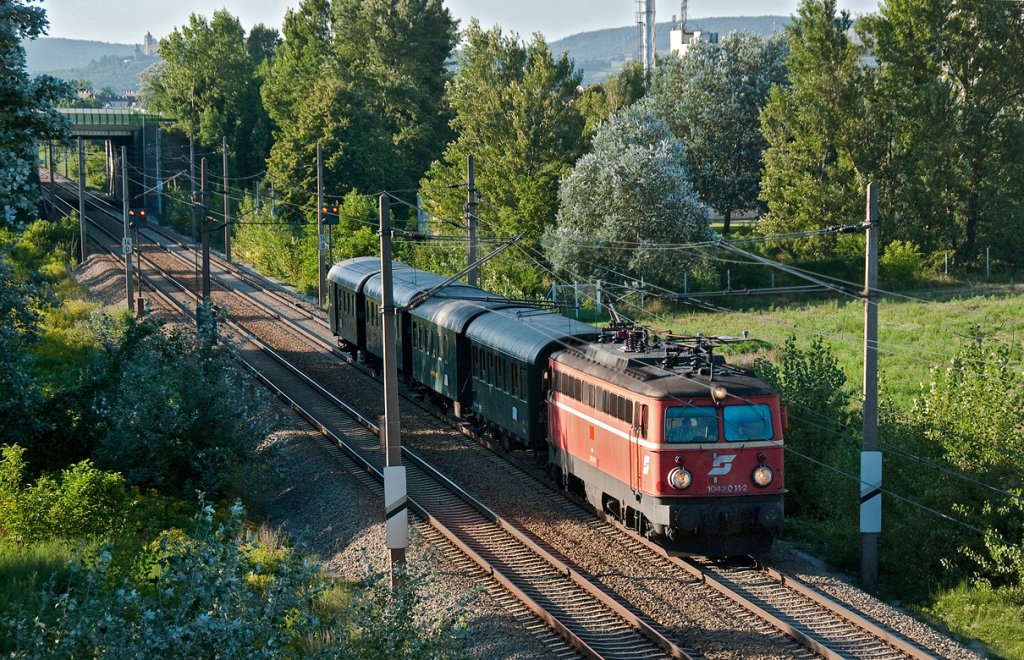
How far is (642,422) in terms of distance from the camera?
60.7 feet

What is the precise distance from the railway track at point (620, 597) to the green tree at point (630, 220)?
952 inches

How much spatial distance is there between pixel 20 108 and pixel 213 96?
77367 millimetres

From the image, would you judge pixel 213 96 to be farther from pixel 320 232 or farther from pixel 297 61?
pixel 320 232

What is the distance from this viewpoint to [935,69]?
174ft

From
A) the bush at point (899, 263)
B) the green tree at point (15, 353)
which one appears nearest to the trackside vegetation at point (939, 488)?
the green tree at point (15, 353)

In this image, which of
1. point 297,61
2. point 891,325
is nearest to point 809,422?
point 891,325

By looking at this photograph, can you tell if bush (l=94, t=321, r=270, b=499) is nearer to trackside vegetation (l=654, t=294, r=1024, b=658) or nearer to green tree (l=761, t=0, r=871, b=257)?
trackside vegetation (l=654, t=294, r=1024, b=658)

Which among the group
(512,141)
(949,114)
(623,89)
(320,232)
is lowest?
(320,232)

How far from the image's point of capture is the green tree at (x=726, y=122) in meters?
64.6

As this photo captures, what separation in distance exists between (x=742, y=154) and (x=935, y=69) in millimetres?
13680

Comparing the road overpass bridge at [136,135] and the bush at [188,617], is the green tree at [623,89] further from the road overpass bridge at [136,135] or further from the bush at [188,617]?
the bush at [188,617]

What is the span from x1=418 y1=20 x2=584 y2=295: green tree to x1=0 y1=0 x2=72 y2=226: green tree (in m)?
32.4

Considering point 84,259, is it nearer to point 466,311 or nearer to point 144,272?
point 144,272

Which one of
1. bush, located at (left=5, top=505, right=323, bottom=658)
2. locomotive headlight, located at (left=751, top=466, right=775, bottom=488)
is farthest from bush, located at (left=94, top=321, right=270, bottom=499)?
bush, located at (left=5, top=505, right=323, bottom=658)
